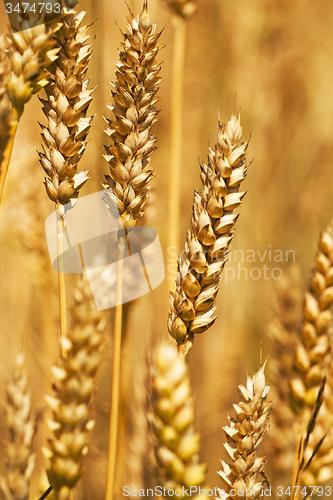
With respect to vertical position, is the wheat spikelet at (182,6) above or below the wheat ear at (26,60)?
above

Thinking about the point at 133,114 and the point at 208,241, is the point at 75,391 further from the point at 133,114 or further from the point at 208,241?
the point at 133,114

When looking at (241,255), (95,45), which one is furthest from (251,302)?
(95,45)

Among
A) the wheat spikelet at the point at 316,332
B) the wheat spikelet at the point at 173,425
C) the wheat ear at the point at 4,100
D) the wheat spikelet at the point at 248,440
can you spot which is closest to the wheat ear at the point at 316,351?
the wheat spikelet at the point at 316,332

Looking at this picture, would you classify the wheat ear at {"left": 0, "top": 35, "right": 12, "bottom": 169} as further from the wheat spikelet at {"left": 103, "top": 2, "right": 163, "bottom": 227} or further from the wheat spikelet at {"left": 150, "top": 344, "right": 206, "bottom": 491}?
the wheat spikelet at {"left": 150, "top": 344, "right": 206, "bottom": 491}

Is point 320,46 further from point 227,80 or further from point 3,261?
point 3,261

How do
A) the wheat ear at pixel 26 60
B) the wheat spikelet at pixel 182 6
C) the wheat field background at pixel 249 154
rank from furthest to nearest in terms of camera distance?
1. the wheat field background at pixel 249 154
2. the wheat spikelet at pixel 182 6
3. the wheat ear at pixel 26 60

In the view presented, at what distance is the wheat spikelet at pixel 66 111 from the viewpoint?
1.50ft

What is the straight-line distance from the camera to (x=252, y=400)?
49 cm

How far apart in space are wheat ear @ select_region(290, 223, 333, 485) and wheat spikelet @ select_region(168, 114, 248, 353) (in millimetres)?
251

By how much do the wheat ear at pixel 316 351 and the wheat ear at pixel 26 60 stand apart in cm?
55

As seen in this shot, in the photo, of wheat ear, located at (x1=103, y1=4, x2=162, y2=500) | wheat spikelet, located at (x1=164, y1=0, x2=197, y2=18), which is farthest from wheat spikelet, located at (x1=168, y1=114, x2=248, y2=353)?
wheat spikelet, located at (x1=164, y1=0, x2=197, y2=18)

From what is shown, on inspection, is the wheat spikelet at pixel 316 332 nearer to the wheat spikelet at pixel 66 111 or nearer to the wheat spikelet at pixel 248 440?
the wheat spikelet at pixel 248 440

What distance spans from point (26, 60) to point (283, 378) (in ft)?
3.01

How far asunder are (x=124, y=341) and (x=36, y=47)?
1.85 feet
